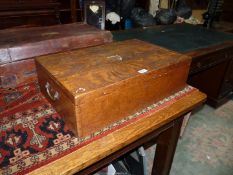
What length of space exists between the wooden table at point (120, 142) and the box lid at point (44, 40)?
1.60 ft

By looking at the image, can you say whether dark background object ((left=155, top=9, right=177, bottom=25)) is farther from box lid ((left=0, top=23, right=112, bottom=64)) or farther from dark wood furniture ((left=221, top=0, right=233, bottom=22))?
dark wood furniture ((left=221, top=0, right=233, bottom=22))

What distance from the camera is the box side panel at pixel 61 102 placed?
618 millimetres

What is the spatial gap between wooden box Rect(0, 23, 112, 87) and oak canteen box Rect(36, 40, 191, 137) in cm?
12

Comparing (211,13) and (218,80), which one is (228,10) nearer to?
(211,13)

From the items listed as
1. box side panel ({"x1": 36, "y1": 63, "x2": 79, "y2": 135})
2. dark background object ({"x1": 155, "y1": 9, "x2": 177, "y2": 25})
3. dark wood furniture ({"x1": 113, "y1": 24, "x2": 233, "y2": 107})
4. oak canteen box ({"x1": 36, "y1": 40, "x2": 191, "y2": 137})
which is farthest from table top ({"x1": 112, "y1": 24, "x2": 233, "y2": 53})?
box side panel ({"x1": 36, "y1": 63, "x2": 79, "y2": 135})

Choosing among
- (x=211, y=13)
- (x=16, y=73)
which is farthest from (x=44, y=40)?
(x=211, y=13)

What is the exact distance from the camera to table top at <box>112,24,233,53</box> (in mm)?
1378

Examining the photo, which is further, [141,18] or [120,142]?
[141,18]

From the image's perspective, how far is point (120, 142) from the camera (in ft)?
2.08

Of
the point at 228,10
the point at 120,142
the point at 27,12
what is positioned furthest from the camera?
the point at 228,10

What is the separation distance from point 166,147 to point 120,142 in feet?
1.64

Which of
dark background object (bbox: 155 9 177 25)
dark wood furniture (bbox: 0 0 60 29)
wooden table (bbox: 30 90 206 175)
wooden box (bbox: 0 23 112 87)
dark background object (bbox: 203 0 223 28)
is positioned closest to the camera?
wooden table (bbox: 30 90 206 175)

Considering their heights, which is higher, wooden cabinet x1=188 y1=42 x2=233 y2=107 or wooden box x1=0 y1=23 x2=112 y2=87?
wooden box x1=0 y1=23 x2=112 y2=87

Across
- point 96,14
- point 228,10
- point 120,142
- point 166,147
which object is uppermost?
point 96,14
